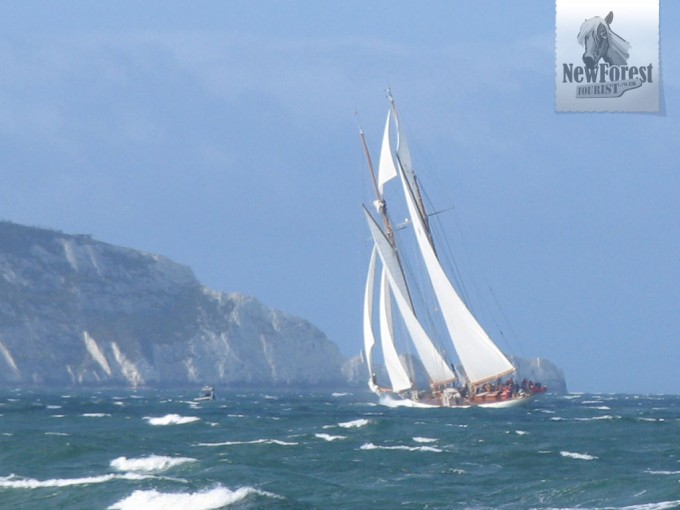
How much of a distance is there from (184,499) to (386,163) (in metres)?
69.3

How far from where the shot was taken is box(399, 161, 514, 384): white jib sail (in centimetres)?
9544

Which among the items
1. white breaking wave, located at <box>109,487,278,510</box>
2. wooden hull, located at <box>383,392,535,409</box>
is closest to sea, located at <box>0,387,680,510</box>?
white breaking wave, located at <box>109,487,278,510</box>

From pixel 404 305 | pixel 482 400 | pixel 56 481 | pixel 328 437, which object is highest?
pixel 404 305

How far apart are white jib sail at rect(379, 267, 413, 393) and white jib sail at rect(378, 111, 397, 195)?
812 centimetres

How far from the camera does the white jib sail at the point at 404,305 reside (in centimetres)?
9844

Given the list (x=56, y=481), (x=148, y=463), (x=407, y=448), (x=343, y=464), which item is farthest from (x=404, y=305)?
(x=56, y=481)

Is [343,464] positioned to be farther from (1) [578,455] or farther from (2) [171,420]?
(2) [171,420]

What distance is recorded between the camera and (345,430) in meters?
68.4

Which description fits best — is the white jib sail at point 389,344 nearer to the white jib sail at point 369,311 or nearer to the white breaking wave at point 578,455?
the white jib sail at point 369,311

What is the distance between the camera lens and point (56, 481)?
45469 mm

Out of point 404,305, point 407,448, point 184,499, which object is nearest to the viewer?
point 184,499

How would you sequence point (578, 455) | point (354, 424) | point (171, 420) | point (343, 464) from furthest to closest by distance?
point (171, 420), point (354, 424), point (578, 455), point (343, 464)

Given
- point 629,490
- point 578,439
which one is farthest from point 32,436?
point 629,490

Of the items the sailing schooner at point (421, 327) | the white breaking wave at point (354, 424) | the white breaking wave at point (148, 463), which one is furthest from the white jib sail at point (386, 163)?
the white breaking wave at point (148, 463)
